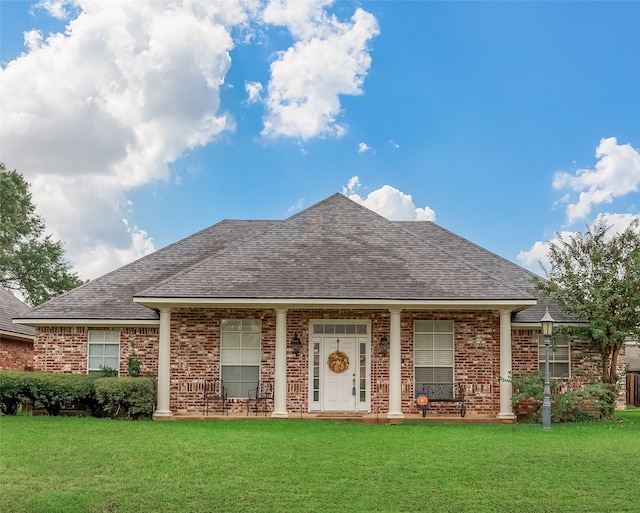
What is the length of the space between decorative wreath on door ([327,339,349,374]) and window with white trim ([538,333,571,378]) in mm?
5136

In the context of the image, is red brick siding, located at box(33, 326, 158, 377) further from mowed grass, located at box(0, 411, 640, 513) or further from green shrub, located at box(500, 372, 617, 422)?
green shrub, located at box(500, 372, 617, 422)

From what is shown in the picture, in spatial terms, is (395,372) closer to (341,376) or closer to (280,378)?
(341,376)

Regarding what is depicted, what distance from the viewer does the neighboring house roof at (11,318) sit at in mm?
26875

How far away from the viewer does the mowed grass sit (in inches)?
383

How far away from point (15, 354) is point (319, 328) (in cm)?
1358

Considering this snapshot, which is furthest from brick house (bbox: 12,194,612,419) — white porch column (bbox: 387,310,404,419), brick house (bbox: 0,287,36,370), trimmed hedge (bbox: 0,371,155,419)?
brick house (bbox: 0,287,36,370)

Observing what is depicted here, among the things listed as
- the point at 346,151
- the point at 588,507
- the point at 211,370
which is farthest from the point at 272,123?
the point at 588,507

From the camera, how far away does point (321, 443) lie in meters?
13.9

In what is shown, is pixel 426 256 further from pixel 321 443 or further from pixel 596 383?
pixel 321 443

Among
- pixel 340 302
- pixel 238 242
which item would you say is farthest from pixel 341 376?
pixel 238 242

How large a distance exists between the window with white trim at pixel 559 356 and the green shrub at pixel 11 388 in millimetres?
12999

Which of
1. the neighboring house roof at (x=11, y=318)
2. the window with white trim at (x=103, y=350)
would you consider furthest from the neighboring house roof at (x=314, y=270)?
the neighboring house roof at (x=11, y=318)

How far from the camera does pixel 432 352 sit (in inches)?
782

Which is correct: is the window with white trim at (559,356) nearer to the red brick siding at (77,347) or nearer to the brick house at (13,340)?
the red brick siding at (77,347)
